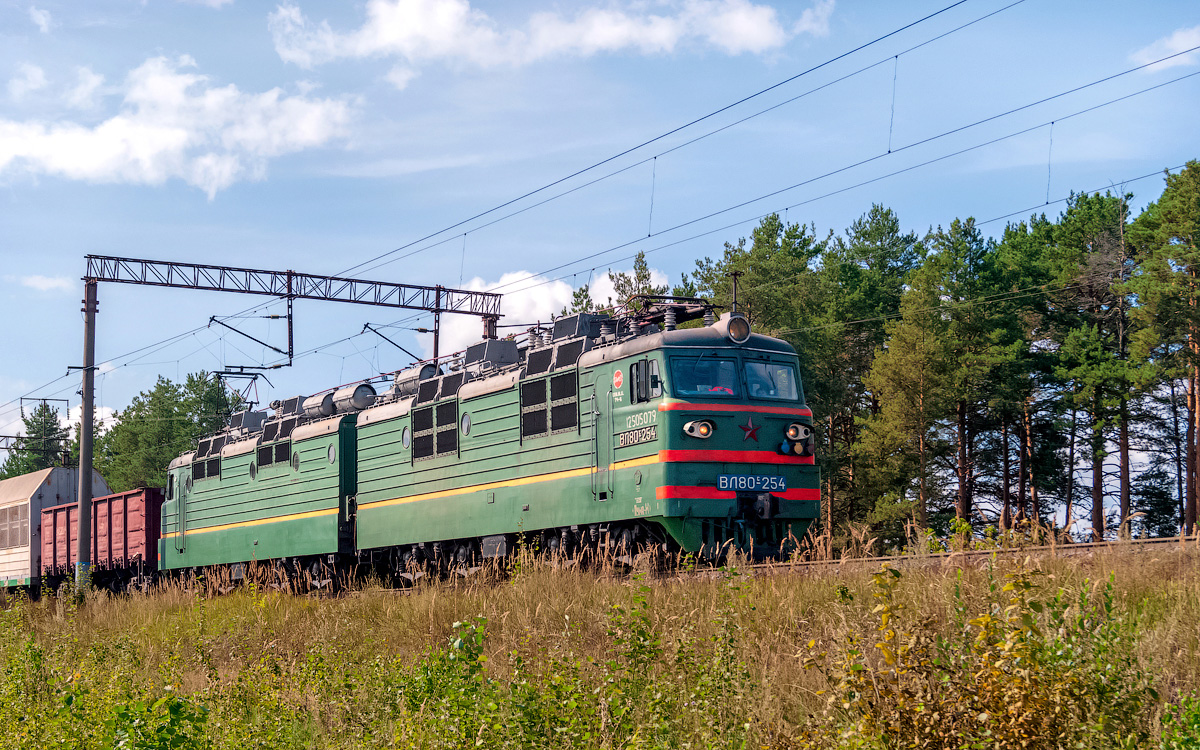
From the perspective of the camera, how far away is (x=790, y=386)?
1648 cm

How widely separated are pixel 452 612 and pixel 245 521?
622 inches

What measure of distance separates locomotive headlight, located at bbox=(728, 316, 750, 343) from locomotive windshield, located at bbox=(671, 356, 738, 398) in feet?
1.13

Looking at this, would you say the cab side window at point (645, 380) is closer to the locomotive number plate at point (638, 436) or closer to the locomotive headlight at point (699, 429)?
the locomotive number plate at point (638, 436)

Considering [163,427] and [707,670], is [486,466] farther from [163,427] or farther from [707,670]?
[163,427]

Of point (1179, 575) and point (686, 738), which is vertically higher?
point (1179, 575)

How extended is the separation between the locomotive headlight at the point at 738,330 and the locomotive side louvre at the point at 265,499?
1018 cm

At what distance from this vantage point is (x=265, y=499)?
25984mm

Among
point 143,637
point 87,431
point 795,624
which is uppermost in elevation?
point 87,431

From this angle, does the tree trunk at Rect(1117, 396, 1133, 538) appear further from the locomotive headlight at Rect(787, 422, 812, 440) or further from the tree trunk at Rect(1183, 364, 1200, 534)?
the locomotive headlight at Rect(787, 422, 812, 440)

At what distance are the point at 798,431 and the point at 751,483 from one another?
4.11ft

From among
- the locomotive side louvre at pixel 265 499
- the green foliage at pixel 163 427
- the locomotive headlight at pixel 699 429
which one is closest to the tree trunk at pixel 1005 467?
the locomotive side louvre at pixel 265 499

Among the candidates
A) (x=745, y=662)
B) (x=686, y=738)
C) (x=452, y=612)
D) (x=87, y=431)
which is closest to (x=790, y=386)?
(x=452, y=612)

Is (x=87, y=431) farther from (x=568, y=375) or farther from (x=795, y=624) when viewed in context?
(x=795, y=624)

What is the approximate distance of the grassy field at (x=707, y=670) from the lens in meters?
6.24
